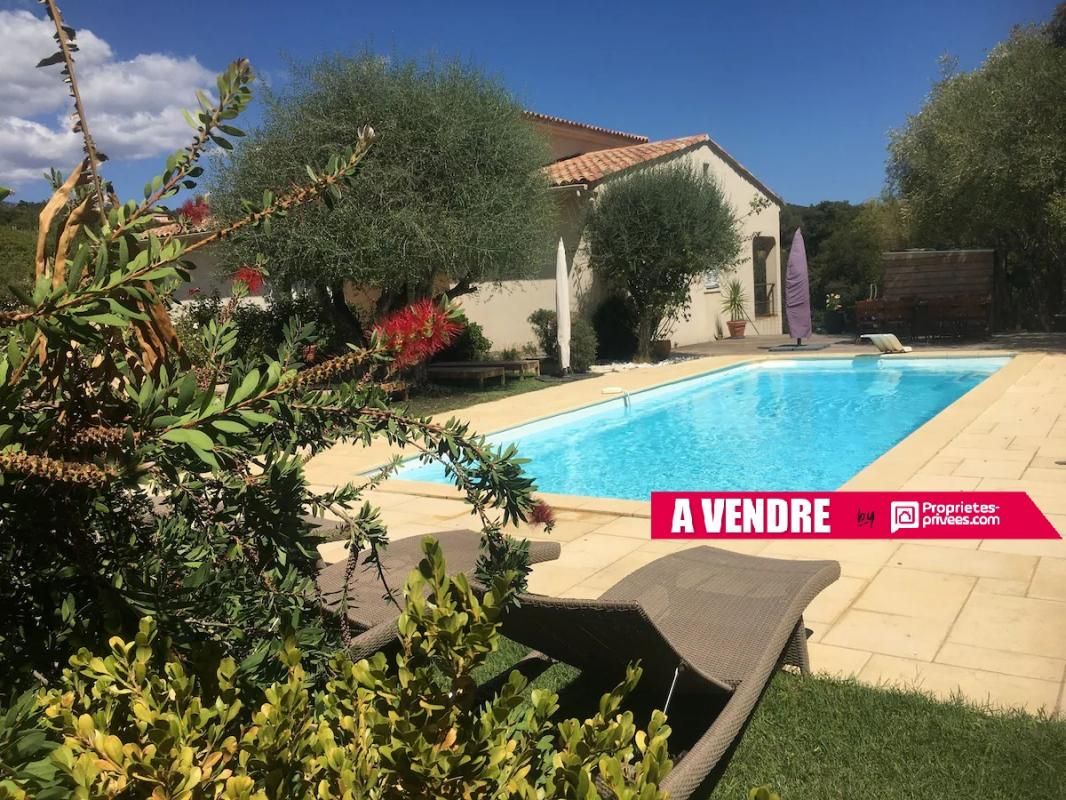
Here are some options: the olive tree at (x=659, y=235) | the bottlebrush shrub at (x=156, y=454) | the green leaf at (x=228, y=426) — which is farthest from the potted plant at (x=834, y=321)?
the green leaf at (x=228, y=426)

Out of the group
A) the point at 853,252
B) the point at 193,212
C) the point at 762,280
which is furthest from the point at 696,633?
the point at 853,252

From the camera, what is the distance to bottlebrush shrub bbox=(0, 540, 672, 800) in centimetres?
126

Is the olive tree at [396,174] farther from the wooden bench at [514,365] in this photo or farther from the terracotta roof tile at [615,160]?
the terracotta roof tile at [615,160]

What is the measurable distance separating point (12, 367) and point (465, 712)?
0.95 m

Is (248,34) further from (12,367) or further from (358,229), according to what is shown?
(12,367)

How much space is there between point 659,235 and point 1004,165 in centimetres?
714

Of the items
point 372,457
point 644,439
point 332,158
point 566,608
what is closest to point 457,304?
point 332,158

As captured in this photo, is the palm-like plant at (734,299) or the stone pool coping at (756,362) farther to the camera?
the palm-like plant at (734,299)

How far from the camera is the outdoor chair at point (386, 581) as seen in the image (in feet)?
10.4

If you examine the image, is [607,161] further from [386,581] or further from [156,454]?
[156,454]

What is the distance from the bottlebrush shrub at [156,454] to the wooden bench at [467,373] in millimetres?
13898

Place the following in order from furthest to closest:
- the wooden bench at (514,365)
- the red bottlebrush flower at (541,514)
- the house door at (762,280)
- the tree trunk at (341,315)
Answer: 1. the house door at (762,280)
2. the wooden bench at (514,365)
3. the tree trunk at (341,315)
4. the red bottlebrush flower at (541,514)

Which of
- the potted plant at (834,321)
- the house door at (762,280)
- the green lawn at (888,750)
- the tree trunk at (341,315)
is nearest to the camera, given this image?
the green lawn at (888,750)

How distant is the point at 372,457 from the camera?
9602mm
